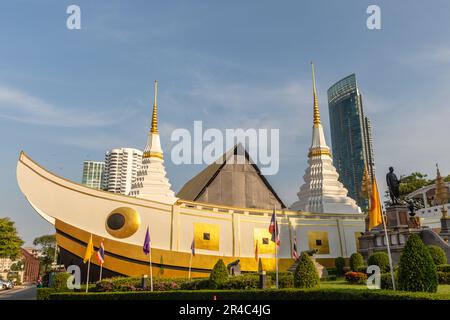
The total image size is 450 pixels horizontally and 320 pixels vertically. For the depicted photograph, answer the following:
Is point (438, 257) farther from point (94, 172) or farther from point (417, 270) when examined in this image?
point (94, 172)

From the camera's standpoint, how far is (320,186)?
3225cm

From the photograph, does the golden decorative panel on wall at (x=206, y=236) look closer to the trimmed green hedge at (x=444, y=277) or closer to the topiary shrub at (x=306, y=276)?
the topiary shrub at (x=306, y=276)

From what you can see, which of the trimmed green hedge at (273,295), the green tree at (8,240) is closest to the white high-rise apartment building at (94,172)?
the green tree at (8,240)

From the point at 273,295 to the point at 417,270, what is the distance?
4.66 m

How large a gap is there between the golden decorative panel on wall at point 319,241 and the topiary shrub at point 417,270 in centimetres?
1653

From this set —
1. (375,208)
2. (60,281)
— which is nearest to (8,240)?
(60,281)

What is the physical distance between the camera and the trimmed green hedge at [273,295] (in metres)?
9.83

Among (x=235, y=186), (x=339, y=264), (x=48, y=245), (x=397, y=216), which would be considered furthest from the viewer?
(x=48, y=245)
